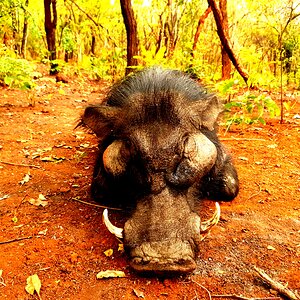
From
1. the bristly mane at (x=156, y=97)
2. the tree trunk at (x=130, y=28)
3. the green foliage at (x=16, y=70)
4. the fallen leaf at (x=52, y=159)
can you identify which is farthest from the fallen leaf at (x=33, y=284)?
the tree trunk at (x=130, y=28)

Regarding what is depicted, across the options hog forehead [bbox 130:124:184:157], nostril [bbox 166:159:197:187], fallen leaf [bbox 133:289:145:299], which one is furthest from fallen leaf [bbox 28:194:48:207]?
fallen leaf [bbox 133:289:145:299]

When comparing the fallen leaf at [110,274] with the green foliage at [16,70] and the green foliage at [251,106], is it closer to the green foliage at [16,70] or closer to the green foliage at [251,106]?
the green foliage at [251,106]

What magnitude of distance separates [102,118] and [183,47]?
37.1 ft

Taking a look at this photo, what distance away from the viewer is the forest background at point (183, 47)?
6.41 meters

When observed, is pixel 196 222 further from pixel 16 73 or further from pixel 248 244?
pixel 16 73

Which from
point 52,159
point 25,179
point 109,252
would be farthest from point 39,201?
point 52,159

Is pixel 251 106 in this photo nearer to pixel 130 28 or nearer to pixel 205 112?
pixel 205 112

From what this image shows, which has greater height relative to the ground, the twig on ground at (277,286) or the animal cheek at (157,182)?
the animal cheek at (157,182)

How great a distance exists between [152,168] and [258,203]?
1.29 meters

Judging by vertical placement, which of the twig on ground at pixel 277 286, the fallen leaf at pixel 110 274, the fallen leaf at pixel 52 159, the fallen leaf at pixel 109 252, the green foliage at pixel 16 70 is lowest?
the fallen leaf at pixel 110 274

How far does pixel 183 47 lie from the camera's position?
1394 cm

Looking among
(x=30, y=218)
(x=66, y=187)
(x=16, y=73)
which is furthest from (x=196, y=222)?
(x=16, y=73)

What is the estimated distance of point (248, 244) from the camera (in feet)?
9.00

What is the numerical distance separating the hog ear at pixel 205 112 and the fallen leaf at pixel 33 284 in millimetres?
1627
